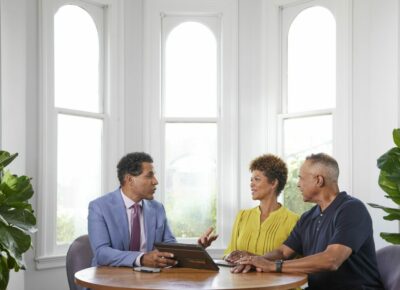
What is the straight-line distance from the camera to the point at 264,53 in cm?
494

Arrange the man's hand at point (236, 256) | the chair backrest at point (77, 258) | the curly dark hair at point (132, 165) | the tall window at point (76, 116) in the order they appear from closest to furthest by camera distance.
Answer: the man's hand at point (236, 256) → the chair backrest at point (77, 258) → the curly dark hair at point (132, 165) → the tall window at point (76, 116)

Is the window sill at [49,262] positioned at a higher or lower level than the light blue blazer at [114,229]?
lower

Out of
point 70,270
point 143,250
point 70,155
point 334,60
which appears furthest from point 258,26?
→ point 70,270

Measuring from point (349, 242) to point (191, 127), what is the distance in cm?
219

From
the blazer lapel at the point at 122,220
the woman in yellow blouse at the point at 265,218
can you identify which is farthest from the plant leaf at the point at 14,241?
the woman in yellow blouse at the point at 265,218

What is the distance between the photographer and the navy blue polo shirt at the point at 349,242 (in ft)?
10.3

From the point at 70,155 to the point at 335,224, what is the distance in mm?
2191

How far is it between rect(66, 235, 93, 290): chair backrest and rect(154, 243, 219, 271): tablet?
0.62 metres

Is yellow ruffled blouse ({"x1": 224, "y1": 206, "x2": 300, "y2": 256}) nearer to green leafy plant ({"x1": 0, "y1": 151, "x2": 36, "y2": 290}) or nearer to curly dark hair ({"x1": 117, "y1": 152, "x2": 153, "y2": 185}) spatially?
curly dark hair ({"x1": 117, "y1": 152, "x2": 153, "y2": 185})

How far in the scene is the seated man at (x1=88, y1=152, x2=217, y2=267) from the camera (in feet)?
11.5

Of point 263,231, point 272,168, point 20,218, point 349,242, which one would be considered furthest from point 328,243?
point 20,218

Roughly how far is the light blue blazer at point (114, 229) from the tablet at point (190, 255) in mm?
219

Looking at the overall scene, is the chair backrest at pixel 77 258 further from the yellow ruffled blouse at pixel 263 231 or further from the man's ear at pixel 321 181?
the man's ear at pixel 321 181

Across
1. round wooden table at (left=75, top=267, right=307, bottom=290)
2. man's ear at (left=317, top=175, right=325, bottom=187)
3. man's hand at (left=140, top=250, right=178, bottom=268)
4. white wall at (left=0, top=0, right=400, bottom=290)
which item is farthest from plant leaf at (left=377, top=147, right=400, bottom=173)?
man's hand at (left=140, top=250, right=178, bottom=268)
